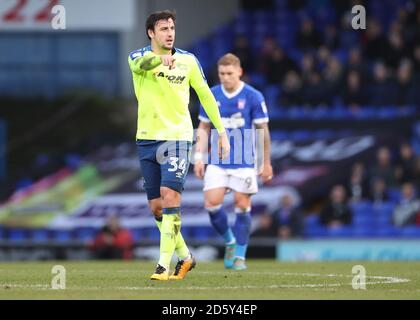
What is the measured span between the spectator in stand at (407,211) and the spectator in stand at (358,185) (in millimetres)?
829

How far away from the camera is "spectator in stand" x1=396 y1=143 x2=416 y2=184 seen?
21016mm

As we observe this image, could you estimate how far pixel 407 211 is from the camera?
20.4 meters

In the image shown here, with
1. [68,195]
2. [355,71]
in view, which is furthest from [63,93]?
[355,71]

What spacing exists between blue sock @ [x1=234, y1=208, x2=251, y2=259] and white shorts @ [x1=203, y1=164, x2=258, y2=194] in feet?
0.93

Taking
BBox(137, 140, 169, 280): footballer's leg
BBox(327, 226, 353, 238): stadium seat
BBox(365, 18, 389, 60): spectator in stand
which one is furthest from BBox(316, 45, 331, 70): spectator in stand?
BBox(137, 140, 169, 280): footballer's leg

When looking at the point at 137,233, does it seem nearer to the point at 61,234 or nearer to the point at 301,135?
the point at 61,234

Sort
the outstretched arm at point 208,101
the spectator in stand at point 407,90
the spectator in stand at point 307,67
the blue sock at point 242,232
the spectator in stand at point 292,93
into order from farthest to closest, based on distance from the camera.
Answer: the spectator in stand at point 307,67 → the spectator in stand at point 292,93 → the spectator in stand at point 407,90 → the blue sock at point 242,232 → the outstretched arm at point 208,101

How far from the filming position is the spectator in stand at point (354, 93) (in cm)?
2281

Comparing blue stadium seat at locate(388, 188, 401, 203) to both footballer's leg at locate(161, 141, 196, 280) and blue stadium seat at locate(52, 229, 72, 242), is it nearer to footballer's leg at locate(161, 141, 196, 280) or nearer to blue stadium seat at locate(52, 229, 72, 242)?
blue stadium seat at locate(52, 229, 72, 242)

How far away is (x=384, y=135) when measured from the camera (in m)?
22.0

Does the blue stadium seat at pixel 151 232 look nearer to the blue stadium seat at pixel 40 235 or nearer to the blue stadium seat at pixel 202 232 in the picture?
the blue stadium seat at pixel 202 232

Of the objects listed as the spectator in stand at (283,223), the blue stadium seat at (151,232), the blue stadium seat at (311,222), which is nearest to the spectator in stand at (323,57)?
the blue stadium seat at (311,222)

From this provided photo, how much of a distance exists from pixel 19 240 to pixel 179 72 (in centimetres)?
1224
